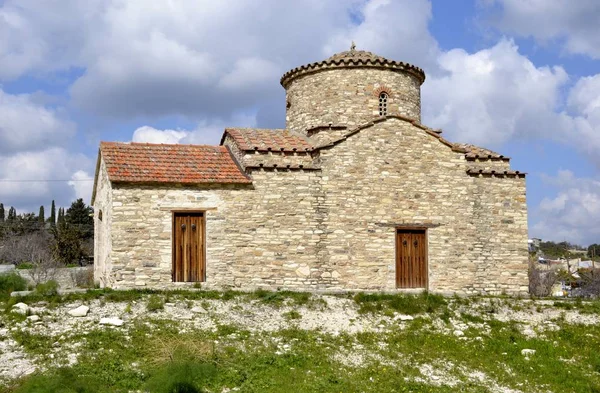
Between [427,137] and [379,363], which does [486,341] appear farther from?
[427,137]

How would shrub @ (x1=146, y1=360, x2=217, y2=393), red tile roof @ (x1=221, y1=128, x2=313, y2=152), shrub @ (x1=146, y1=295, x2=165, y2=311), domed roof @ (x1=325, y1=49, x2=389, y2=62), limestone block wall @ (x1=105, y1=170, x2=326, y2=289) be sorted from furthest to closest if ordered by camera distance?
1. domed roof @ (x1=325, y1=49, x2=389, y2=62)
2. red tile roof @ (x1=221, y1=128, x2=313, y2=152)
3. limestone block wall @ (x1=105, y1=170, x2=326, y2=289)
4. shrub @ (x1=146, y1=295, x2=165, y2=311)
5. shrub @ (x1=146, y1=360, x2=217, y2=393)

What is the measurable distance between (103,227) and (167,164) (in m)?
3.15

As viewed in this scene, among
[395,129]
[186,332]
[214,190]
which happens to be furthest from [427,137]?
[186,332]

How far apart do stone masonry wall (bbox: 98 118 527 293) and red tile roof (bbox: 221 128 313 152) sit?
90cm

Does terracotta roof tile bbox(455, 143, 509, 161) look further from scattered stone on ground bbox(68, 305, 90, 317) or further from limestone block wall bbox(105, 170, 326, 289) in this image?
scattered stone on ground bbox(68, 305, 90, 317)

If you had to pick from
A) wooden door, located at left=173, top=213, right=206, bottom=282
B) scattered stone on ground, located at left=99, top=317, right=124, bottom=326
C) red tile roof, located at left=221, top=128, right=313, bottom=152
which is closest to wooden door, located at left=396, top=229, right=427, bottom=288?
red tile roof, located at left=221, top=128, right=313, bottom=152

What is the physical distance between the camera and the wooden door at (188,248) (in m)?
16.9

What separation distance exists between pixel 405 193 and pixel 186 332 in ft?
26.3

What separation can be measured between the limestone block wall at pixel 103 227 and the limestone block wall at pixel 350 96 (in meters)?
6.75

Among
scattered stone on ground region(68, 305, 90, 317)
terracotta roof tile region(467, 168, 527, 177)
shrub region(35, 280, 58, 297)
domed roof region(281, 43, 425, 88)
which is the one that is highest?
domed roof region(281, 43, 425, 88)

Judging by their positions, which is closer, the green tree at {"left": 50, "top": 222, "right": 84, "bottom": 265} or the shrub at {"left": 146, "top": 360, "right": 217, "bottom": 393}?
the shrub at {"left": 146, "top": 360, "right": 217, "bottom": 393}

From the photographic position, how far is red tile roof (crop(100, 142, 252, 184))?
17.0 m

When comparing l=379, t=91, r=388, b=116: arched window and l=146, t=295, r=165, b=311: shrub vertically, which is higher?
l=379, t=91, r=388, b=116: arched window

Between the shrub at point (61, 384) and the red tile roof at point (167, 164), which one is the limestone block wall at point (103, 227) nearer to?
the red tile roof at point (167, 164)
